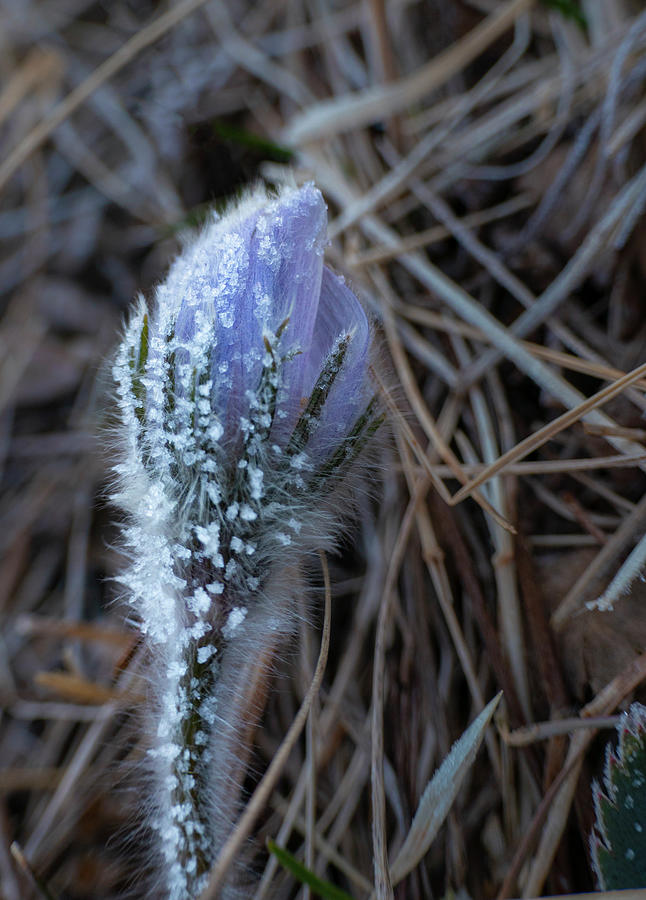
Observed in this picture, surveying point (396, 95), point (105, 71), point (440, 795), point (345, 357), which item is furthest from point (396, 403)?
point (105, 71)

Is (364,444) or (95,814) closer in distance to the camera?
(364,444)

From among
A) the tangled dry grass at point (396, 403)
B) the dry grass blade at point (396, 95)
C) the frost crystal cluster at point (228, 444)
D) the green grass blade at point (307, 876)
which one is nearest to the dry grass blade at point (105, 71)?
the tangled dry grass at point (396, 403)

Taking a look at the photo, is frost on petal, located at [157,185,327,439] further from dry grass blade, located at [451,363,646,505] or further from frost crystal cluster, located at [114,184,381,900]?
dry grass blade, located at [451,363,646,505]

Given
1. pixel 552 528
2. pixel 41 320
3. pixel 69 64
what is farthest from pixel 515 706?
pixel 69 64

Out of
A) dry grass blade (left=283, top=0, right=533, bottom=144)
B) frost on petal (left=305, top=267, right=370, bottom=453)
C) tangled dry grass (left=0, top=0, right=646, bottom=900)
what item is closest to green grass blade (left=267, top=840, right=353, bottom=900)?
tangled dry grass (left=0, top=0, right=646, bottom=900)

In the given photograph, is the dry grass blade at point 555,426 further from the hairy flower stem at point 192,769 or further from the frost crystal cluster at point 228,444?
the hairy flower stem at point 192,769

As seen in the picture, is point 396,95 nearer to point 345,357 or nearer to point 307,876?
point 345,357

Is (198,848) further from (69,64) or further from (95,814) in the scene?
(69,64)
